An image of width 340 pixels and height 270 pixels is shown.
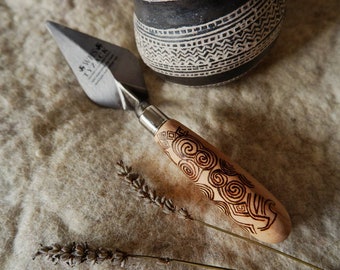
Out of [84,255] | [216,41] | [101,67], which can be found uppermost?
[216,41]

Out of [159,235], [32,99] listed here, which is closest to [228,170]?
[159,235]

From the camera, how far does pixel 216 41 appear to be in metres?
0.51

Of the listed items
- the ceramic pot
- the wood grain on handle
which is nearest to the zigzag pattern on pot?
the ceramic pot

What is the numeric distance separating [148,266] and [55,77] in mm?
414

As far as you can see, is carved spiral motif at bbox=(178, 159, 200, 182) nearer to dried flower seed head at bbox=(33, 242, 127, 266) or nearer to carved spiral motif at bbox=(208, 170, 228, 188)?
carved spiral motif at bbox=(208, 170, 228, 188)

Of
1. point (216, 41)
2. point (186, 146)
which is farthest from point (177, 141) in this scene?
point (216, 41)

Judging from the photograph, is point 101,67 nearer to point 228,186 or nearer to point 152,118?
point 152,118

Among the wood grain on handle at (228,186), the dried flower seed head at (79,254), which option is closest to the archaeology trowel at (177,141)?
the wood grain on handle at (228,186)

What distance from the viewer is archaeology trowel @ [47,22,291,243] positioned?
0.44 metres

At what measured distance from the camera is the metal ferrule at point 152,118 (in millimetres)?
522

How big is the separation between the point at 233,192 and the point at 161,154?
17 centimetres

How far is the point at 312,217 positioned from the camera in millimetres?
497

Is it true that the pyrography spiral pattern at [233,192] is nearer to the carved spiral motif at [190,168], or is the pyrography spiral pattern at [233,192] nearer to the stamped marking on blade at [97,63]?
the carved spiral motif at [190,168]

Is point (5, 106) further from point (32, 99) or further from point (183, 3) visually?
point (183, 3)
